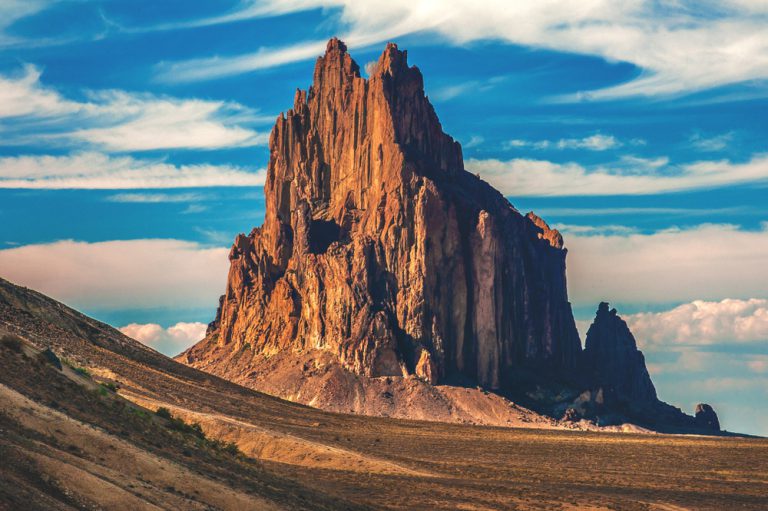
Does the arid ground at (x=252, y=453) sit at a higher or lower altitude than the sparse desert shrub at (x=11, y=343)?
lower

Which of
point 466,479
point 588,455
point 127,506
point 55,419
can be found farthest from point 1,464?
point 588,455

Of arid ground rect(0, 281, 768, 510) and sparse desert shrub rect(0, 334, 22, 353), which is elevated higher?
sparse desert shrub rect(0, 334, 22, 353)

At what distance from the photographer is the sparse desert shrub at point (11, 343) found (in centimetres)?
5319

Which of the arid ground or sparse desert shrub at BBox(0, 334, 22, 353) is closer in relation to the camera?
the arid ground

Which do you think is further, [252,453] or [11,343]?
[252,453]

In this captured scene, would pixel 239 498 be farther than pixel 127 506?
Yes

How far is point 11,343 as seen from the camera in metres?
53.5

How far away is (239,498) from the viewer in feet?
160

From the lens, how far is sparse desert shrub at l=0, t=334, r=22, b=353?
5319 centimetres

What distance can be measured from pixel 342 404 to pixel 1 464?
6325 inches

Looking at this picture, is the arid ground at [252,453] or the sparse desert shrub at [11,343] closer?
the arid ground at [252,453]

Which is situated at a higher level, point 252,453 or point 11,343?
point 11,343

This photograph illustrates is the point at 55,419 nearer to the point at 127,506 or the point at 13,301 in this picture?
the point at 127,506

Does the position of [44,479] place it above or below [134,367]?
below
